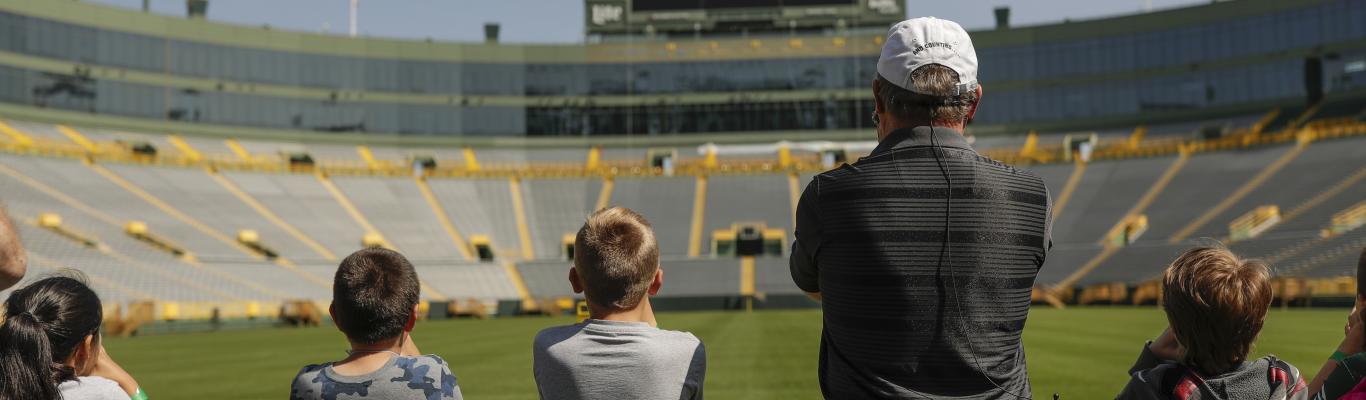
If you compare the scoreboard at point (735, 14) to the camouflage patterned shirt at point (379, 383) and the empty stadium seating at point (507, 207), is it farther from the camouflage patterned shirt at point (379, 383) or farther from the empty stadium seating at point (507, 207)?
Answer: the camouflage patterned shirt at point (379, 383)

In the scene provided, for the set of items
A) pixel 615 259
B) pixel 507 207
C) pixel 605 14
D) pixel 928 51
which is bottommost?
pixel 507 207

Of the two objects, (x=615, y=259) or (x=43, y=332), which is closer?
(x=43, y=332)

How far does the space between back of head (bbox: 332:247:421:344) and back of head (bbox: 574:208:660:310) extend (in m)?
0.76

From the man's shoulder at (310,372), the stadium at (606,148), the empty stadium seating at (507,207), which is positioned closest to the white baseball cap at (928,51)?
the man's shoulder at (310,372)

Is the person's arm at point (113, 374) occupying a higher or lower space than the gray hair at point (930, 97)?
lower

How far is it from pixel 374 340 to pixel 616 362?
3.27 ft

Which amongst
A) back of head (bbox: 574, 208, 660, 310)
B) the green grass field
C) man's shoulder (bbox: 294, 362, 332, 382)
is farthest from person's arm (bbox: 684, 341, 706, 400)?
the green grass field

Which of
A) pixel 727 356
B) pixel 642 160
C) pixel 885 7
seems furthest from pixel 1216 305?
pixel 885 7

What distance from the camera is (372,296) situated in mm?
3830

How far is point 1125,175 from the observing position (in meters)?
52.8

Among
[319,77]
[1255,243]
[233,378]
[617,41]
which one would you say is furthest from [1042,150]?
[233,378]

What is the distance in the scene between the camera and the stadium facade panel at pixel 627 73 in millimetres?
56031

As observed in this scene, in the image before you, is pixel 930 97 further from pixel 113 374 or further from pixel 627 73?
pixel 627 73

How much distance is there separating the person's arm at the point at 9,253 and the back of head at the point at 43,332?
5.2 inches
